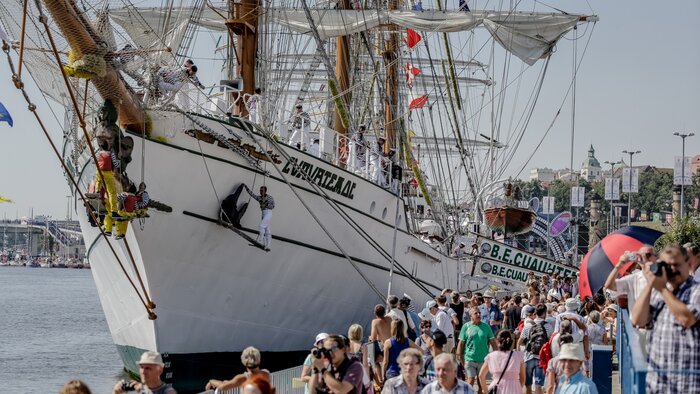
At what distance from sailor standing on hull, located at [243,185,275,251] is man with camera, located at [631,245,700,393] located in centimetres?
1419

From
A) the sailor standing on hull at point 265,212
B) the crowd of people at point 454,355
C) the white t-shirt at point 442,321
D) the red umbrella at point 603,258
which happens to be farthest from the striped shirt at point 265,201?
the red umbrella at point 603,258

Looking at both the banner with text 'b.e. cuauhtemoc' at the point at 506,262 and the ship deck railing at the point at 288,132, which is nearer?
the ship deck railing at the point at 288,132

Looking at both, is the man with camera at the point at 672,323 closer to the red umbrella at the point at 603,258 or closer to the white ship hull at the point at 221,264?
the red umbrella at the point at 603,258

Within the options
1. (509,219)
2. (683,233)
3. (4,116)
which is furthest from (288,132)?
(683,233)

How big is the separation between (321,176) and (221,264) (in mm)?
3015

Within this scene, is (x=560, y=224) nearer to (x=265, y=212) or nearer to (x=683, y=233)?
(x=683, y=233)

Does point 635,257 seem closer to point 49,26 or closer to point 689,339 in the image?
point 689,339

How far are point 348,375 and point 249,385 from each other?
4.21 feet

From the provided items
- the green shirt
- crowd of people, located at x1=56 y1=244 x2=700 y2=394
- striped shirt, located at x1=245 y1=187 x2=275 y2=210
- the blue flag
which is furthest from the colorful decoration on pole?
crowd of people, located at x1=56 y1=244 x2=700 y2=394

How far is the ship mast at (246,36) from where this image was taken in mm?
23125

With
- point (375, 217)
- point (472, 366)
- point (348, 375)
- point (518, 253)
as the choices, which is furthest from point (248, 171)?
point (518, 253)

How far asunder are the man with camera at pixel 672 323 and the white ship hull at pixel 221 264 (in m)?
13.4

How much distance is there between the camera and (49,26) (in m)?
16.8

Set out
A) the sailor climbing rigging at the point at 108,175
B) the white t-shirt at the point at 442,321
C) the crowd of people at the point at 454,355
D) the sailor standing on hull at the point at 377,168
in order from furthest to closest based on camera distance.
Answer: the sailor standing on hull at the point at 377,168 → the sailor climbing rigging at the point at 108,175 → the white t-shirt at the point at 442,321 → the crowd of people at the point at 454,355
